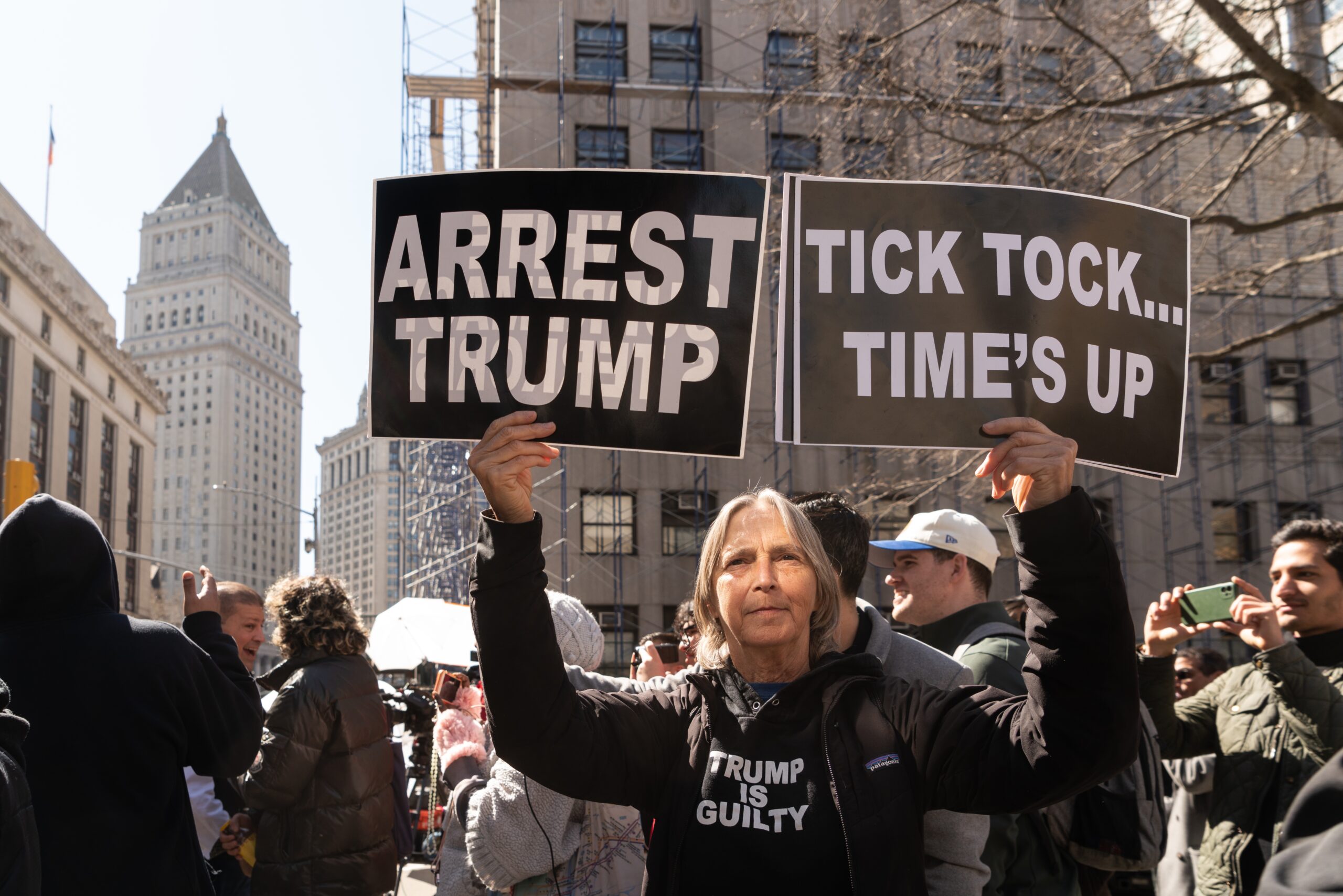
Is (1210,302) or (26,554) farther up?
(1210,302)

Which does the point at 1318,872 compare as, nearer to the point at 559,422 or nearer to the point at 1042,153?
the point at 559,422

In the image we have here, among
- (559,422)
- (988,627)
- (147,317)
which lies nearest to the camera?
(559,422)

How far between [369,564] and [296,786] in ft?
417

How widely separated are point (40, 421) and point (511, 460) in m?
73.6

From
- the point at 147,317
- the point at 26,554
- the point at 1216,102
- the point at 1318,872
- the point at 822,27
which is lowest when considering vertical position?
the point at 1318,872

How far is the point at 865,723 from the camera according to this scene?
2299mm

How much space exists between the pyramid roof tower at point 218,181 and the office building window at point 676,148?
12689cm

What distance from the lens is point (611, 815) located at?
→ 137 inches

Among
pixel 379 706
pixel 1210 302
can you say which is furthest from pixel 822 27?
pixel 1210 302

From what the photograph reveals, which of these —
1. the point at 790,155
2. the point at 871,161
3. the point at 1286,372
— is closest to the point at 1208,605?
the point at 871,161

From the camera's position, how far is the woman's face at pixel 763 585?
2.42m

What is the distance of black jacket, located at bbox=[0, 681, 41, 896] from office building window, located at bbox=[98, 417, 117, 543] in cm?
8183

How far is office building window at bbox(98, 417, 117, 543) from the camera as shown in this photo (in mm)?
76700

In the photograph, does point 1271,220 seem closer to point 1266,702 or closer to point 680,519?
point 1266,702
